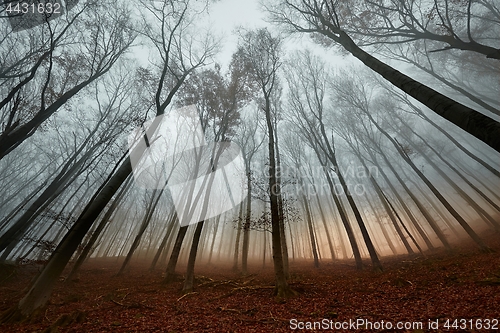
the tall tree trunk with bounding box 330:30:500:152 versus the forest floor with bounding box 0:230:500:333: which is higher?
the tall tree trunk with bounding box 330:30:500:152

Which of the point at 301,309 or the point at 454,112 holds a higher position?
the point at 454,112

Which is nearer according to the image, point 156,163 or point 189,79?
point 189,79

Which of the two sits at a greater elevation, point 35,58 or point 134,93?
point 134,93

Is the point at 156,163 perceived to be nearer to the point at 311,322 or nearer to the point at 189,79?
the point at 189,79

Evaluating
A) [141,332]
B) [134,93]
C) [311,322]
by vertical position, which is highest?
[134,93]

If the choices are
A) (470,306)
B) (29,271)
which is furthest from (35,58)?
(470,306)

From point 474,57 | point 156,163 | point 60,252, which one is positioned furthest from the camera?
point 156,163

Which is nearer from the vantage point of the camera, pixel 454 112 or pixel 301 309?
pixel 454 112

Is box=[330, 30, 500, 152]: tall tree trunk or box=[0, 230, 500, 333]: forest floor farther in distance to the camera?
box=[0, 230, 500, 333]: forest floor

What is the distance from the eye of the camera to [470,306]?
359cm

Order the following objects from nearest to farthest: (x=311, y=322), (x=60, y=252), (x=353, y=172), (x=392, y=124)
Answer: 1. (x=311, y=322)
2. (x=60, y=252)
3. (x=392, y=124)
4. (x=353, y=172)

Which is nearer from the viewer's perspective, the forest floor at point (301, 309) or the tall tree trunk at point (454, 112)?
the tall tree trunk at point (454, 112)

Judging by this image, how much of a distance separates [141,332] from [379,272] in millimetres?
9253

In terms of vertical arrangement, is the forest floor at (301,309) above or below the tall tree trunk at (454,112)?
below
